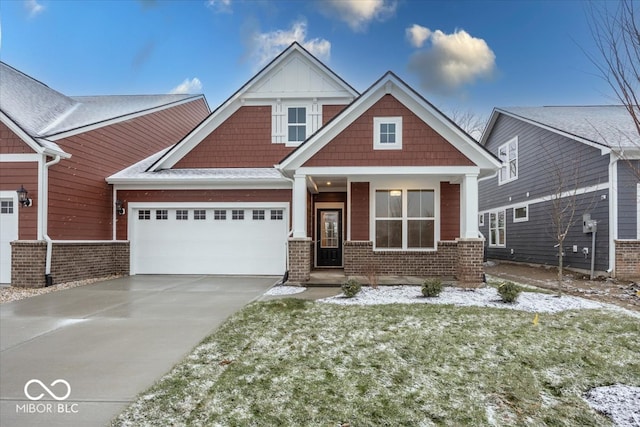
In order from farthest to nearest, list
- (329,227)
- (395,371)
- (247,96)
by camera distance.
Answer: (247,96)
(329,227)
(395,371)

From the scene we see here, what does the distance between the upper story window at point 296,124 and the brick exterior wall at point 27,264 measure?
26.9ft

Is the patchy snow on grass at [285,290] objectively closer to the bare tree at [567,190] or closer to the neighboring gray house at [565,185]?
the neighboring gray house at [565,185]

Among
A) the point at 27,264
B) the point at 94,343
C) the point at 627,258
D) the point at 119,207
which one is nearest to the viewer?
the point at 94,343

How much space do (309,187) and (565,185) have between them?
29.4 feet

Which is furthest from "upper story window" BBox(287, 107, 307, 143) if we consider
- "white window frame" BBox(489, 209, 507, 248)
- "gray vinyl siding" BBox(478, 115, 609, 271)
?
"white window frame" BBox(489, 209, 507, 248)

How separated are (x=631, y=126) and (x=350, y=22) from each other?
11.8m

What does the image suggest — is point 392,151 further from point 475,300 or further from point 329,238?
point 329,238

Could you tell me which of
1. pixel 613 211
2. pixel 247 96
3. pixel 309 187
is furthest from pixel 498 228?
pixel 247 96

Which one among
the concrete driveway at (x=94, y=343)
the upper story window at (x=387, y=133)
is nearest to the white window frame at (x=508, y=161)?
the upper story window at (x=387, y=133)

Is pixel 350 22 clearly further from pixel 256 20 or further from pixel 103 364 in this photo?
pixel 103 364

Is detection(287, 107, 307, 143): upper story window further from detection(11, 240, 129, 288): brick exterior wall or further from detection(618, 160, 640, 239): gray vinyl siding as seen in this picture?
detection(618, 160, 640, 239): gray vinyl siding

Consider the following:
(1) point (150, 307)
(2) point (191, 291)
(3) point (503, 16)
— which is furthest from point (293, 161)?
(3) point (503, 16)

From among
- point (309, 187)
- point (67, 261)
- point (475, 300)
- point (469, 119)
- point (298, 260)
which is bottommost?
point (475, 300)

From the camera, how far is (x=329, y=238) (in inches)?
535
